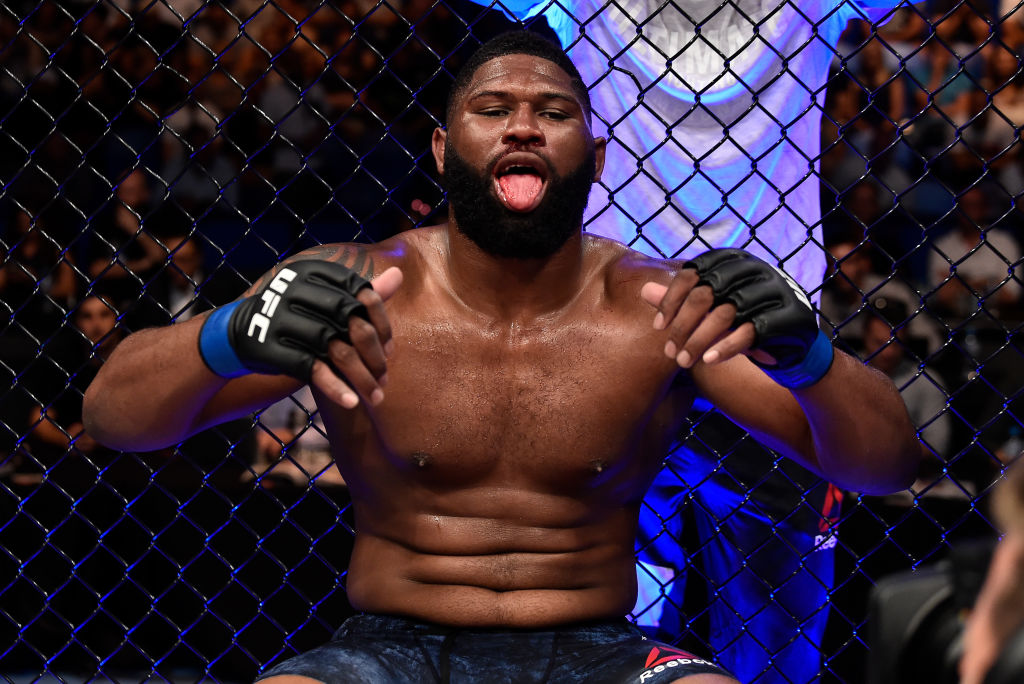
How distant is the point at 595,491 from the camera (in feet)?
5.90

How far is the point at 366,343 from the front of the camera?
55.8 inches

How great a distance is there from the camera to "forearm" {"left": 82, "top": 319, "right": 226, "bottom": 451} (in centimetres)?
164

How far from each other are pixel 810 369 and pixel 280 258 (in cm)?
116

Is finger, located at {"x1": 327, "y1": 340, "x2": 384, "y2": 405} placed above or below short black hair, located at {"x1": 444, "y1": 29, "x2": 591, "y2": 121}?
below

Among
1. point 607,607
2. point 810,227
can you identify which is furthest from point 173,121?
point 607,607

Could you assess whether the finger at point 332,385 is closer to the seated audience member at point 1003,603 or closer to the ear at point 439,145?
the ear at point 439,145

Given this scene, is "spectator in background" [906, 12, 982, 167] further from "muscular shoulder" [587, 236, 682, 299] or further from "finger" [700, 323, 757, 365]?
"finger" [700, 323, 757, 365]

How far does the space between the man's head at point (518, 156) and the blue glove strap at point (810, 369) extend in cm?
45

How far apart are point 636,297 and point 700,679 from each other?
64 cm

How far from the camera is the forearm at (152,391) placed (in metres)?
1.64

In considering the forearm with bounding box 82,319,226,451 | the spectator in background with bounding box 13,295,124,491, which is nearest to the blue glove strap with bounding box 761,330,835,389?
the forearm with bounding box 82,319,226,451

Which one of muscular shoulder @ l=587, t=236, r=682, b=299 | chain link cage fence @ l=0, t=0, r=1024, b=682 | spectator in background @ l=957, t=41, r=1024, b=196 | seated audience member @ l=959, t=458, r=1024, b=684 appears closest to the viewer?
seated audience member @ l=959, t=458, r=1024, b=684

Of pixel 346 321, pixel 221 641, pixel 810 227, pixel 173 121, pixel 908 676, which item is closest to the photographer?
pixel 908 676

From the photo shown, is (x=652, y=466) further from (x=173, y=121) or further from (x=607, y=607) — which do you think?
(x=173, y=121)
